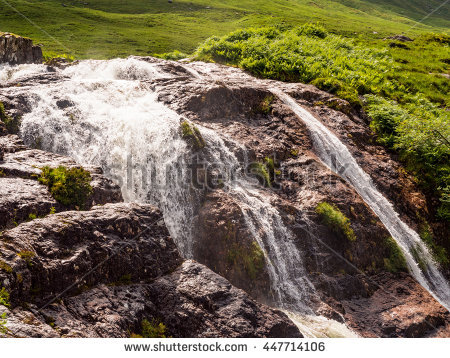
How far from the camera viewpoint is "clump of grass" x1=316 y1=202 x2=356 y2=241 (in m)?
15.7

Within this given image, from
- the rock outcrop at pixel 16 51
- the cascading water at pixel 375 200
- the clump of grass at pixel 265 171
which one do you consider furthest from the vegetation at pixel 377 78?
the rock outcrop at pixel 16 51

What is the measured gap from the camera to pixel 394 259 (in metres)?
16.3

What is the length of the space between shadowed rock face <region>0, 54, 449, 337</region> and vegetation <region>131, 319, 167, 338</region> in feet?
0.62

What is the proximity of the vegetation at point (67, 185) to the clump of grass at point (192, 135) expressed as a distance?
15.7 ft

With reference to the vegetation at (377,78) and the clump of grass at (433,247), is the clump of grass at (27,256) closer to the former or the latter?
the clump of grass at (433,247)

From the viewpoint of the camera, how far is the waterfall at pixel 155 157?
14.0 m

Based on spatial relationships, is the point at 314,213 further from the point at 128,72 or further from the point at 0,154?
the point at 128,72

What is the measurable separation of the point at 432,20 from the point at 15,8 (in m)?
109

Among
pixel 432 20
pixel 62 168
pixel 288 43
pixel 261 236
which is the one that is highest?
pixel 432 20

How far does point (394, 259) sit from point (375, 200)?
3390mm

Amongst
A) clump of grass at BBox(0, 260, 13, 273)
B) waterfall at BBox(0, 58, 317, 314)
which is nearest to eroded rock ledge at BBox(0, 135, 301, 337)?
clump of grass at BBox(0, 260, 13, 273)

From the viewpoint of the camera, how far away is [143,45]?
159 ft

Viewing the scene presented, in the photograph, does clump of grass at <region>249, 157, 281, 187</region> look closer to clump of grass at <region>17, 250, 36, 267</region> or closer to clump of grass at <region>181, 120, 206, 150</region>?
clump of grass at <region>181, 120, 206, 150</region>

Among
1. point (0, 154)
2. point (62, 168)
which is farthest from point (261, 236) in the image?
point (0, 154)
